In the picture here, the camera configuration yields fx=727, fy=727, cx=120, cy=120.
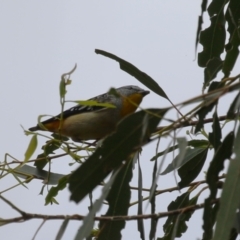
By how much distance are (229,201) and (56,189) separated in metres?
0.82

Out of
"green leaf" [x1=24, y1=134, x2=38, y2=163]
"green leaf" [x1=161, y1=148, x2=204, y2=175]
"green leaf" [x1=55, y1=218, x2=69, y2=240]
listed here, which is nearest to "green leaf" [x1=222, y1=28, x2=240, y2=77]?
"green leaf" [x1=161, y1=148, x2=204, y2=175]

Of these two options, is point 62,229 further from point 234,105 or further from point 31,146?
point 234,105

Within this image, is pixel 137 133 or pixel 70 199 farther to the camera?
pixel 137 133

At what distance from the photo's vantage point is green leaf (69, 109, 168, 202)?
53.5 inches

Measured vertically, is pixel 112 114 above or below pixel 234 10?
above

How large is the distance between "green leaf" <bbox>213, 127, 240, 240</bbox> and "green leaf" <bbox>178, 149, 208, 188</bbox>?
69 centimetres

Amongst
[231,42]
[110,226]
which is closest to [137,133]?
[110,226]

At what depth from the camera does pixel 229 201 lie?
121 cm

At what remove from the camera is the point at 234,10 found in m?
1.98

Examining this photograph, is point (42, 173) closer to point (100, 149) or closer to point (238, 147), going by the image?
point (100, 149)

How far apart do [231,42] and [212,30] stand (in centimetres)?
22

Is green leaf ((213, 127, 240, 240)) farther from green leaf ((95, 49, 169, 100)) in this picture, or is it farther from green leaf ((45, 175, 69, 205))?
green leaf ((45, 175, 69, 205))

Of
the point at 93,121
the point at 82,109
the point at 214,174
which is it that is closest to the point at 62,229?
the point at 214,174

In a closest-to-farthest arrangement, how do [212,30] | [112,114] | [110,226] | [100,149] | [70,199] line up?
1. [70,199]
2. [100,149]
3. [110,226]
4. [212,30]
5. [112,114]
